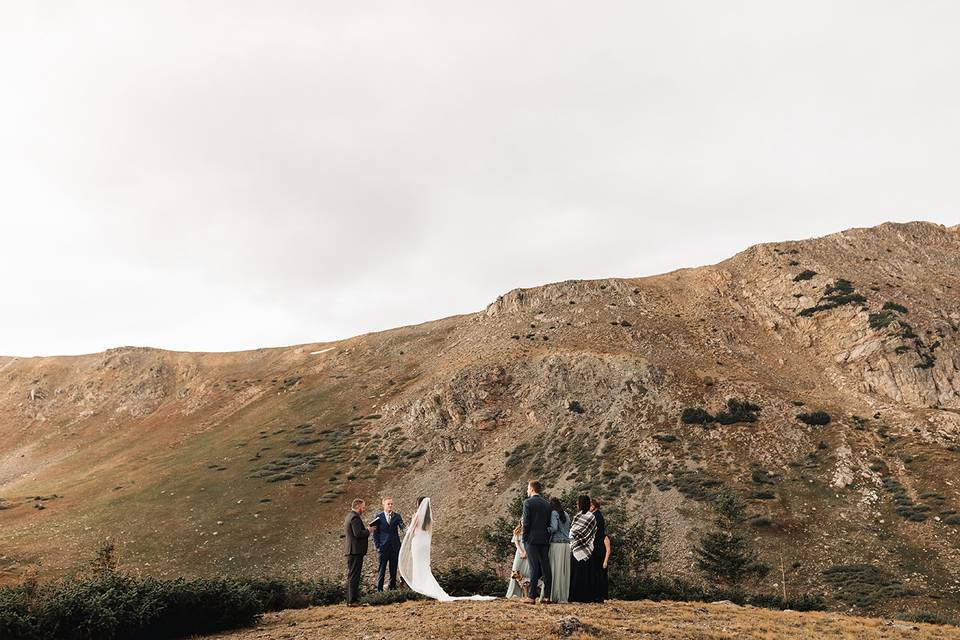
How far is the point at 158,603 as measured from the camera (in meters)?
11.6

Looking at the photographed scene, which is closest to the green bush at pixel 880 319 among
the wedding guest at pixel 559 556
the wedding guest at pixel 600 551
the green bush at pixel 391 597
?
the wedding guest at pixel 600 551

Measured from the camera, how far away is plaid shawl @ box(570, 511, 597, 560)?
14.1 meters

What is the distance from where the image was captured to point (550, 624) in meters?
10.8

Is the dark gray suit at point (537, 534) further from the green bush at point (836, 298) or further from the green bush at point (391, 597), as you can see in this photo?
the green bush at point (836, 298)

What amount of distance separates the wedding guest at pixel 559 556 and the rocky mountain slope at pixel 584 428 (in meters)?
24.3

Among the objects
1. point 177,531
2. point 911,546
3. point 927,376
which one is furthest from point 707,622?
point 927,376

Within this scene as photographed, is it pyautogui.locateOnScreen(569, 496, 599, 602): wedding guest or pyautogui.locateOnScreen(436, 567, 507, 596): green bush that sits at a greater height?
pyautogui.locateOnScreen(569, 496, 599, 602): wedding guest

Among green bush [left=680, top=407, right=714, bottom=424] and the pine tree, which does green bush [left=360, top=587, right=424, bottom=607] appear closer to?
the pine tree

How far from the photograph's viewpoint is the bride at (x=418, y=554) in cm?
1595

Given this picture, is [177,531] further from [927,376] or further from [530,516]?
[927,376]

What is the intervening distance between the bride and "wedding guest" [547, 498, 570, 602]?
2935 mm

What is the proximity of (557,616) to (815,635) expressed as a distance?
273 inches

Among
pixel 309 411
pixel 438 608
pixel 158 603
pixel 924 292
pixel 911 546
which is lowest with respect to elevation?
pixel 911 546

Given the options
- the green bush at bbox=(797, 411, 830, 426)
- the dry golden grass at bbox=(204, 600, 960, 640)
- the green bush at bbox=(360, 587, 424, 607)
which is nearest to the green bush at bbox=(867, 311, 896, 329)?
the green bush at bbox=(797, 411, 830, 426)
